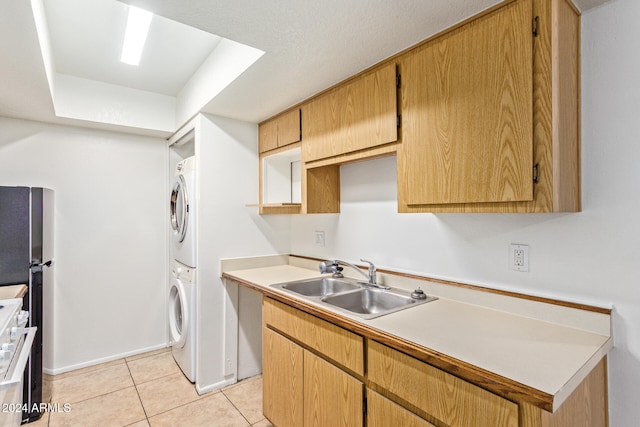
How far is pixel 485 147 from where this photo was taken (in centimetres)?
127

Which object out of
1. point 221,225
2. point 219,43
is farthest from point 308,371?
point 219,43

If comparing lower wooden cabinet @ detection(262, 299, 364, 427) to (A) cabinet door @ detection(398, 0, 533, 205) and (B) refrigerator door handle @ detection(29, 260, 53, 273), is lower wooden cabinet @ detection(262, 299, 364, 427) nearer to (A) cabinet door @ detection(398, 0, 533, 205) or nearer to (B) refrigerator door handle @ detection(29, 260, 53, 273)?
(A) cabinet door @ detection(398, 0, 533, 205)

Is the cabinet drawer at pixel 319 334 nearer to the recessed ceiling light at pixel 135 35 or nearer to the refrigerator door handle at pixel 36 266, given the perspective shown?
the refrigerator door handle at pixel 36 266

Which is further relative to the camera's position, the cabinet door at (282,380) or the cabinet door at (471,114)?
the cabinet door at (282,380)

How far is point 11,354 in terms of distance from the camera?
1300 millimetres

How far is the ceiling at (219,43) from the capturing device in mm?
1293

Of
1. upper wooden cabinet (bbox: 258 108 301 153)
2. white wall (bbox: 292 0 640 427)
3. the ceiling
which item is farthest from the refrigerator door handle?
white wall (bbox: 292 0 640 427)

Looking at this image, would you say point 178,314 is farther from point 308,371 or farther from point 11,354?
point 308,371

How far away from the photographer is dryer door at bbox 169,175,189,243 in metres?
2.61

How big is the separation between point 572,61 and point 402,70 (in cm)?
67

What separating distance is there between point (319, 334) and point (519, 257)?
0.98 meters

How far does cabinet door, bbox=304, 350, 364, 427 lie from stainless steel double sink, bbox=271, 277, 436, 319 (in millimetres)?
312

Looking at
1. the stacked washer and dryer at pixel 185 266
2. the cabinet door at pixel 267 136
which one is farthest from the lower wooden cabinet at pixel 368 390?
the cabinet door at pixel 267 136

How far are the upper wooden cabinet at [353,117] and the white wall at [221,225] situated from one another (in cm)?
70
